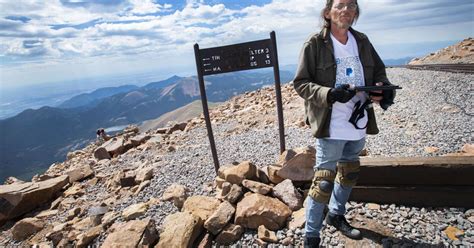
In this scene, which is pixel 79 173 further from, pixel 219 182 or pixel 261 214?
pixel 261 214

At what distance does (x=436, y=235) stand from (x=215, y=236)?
3.04m

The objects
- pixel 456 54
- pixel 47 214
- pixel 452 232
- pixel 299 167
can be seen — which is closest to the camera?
pixel 452 232

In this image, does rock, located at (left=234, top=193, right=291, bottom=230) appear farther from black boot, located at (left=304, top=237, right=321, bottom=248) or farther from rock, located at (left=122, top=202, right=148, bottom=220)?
rock, located at (left=122, top=202, right=148, bottom=220)

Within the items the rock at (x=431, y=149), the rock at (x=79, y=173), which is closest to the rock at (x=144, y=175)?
the rock at (x=79, y=173)

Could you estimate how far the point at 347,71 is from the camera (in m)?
3.11

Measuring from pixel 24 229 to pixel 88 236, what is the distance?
2.58 meters

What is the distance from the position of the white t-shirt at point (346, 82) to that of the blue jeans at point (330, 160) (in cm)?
13

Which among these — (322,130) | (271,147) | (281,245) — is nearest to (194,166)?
(271,147)

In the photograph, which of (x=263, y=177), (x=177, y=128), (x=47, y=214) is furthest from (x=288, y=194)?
(x=177, y=128)

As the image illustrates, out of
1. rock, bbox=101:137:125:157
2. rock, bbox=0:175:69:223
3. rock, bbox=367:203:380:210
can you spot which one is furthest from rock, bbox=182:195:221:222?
rock, bbox=101:137:125:157

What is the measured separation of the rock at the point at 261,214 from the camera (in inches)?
168

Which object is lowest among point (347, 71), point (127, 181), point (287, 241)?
point (127, 181)

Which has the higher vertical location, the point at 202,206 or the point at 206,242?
the point at 202,206

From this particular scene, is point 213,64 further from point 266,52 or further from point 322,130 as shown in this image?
point 322,130
